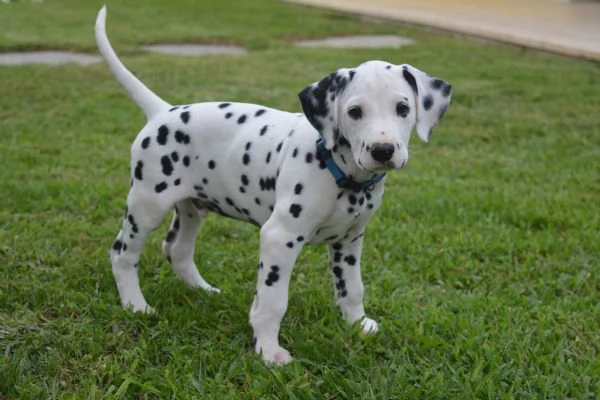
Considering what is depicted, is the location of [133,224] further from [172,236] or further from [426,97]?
[426,97]

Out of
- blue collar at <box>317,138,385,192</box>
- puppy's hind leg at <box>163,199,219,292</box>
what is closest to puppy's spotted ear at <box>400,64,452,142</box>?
blue collar at <box>317,138,385,192</box>


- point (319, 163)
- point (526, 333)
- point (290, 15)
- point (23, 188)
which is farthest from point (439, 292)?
point (290, 15)

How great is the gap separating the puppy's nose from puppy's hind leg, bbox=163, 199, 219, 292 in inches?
55.5

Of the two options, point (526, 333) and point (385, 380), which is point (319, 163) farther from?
point (526, 333)

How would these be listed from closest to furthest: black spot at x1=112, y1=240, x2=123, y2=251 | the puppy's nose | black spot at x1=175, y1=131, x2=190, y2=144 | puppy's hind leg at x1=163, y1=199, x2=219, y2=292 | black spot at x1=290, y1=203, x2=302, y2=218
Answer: the puppy's nose
black spot at x1=290, y1=203, x2=302, y2=218
black spot at x1=175, y1=131, x2=190, y2=144
black spot at x1=112, y1=240, x2=123, y2=251
puppy's hind leg at x1=163, y1=199, x2=219, y2=292

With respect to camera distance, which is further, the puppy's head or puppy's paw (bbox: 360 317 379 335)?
puppy's paw (bbox: 360 317 379 335)

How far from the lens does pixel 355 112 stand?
3.02 meters

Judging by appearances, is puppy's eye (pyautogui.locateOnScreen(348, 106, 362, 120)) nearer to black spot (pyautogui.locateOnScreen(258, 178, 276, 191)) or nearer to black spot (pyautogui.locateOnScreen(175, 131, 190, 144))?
black spot (pyautogui.locateOnScreen(258, 178, 276, 191))

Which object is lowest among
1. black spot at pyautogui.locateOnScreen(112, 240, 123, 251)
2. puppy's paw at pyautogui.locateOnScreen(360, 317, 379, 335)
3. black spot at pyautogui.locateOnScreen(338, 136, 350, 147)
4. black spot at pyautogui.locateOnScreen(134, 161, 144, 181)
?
puppy's paw at pyautogui.locateOnScreen(360, 317, 379, 335)

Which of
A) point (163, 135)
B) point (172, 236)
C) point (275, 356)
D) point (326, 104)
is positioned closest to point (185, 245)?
point (172, 236)

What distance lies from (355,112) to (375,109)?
82 millimetres

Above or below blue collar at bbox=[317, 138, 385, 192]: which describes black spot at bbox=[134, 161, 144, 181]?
below

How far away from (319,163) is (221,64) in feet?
25.0

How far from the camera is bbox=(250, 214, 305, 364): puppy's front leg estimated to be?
3.28 meters
